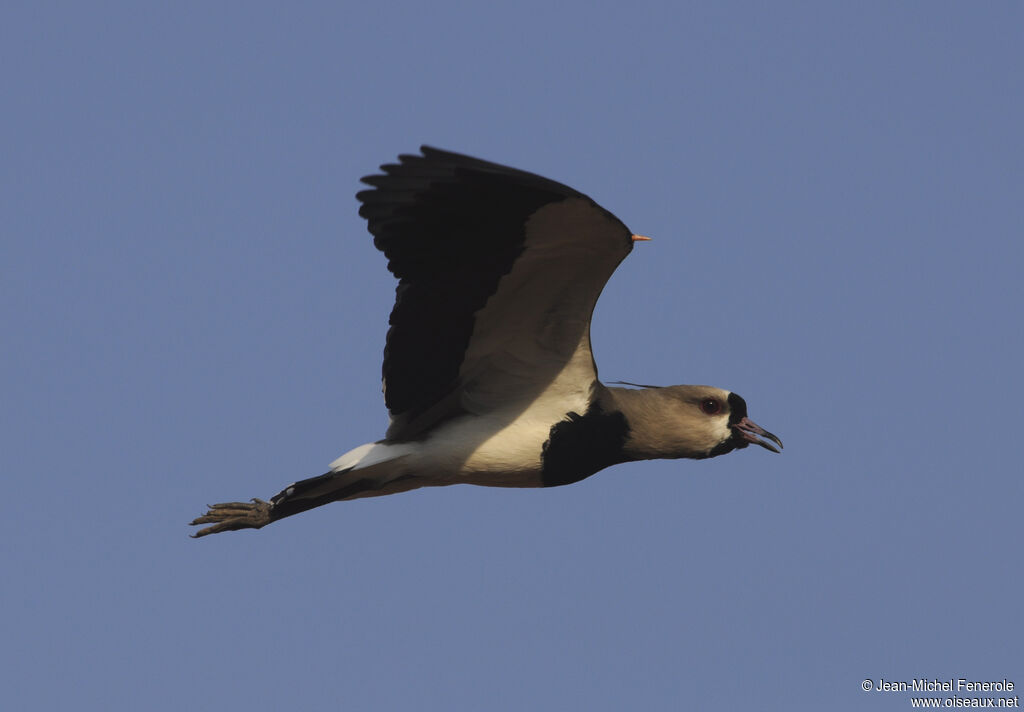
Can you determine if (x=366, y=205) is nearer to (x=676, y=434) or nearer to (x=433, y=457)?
(x=433, y=457)

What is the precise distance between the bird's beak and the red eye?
0.19m

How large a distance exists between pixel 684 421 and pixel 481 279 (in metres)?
1.84

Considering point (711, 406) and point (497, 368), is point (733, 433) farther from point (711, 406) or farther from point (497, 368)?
point (497, 368)

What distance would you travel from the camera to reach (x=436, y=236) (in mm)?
8211

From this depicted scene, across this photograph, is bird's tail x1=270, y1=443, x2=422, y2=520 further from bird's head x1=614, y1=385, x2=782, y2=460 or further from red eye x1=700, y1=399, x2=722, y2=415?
red eye x1=700, y1=399, x2=722, y2=415

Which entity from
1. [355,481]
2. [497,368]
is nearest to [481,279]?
[497,368]

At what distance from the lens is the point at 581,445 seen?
9172 millimetres

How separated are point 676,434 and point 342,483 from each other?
7.19ft

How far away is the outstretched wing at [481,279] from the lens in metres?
7.89

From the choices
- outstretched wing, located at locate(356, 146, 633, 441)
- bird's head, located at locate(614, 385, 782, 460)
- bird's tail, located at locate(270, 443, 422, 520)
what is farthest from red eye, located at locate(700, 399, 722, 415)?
bird's tail, located at locate(270, 443, 422, 520)

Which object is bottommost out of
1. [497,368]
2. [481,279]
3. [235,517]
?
[235,517]

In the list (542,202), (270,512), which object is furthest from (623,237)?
(270,512)

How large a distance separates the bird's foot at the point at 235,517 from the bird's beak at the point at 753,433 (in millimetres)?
3197

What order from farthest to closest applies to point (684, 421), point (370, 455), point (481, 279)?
1. point (684, 421)
2. point (370, 455)
3. point (481, 279)
